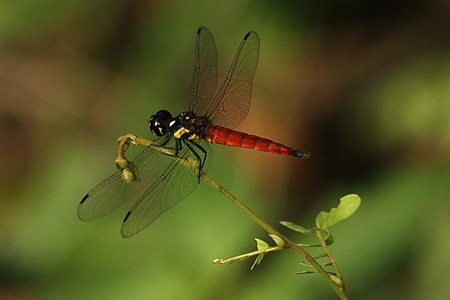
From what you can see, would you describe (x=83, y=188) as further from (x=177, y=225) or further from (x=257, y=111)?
(x=257, y=111)

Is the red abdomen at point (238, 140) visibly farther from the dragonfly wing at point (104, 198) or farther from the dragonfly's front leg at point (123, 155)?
the dragonfly's front leg at point (123, 155)

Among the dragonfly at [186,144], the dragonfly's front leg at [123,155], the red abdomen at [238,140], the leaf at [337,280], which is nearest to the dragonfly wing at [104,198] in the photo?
the dragonfly at [186,144]

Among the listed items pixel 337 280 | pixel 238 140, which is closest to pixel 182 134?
pixel 238 140

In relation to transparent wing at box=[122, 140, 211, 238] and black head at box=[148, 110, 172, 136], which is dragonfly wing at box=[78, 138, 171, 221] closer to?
transparent wing at box=[122, 140, 211, 238]

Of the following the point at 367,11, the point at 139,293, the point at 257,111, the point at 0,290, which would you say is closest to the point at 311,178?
the point at 257,111

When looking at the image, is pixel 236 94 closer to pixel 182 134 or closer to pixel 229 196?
pixel 182 134

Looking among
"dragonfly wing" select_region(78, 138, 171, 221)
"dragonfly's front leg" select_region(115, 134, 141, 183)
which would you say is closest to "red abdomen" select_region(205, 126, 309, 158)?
"dragonfly wing" select_region(78, 138, 171, 221)
